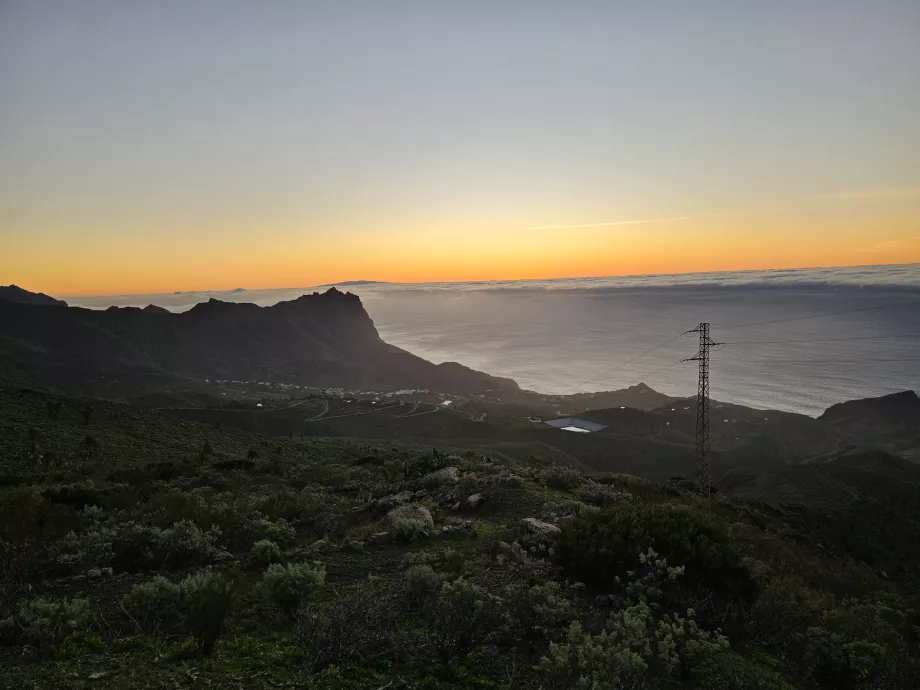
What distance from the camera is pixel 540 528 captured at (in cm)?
877

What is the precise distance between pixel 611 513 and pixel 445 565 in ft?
9.14

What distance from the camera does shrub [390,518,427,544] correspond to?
8.76 meters

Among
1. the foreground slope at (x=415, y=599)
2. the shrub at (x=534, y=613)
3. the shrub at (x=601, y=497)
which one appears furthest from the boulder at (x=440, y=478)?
the shrub at (x=534, y=613)

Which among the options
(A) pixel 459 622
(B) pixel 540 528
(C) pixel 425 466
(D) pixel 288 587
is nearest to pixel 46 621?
(D) pixel 288 587

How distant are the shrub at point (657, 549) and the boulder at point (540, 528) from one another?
2.81 ft

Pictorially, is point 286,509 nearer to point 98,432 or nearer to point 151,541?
point 151,541

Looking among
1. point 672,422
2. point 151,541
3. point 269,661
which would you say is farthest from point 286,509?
point 672,422

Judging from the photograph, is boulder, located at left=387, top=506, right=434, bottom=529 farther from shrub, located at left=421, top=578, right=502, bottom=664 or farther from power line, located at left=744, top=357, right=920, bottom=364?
power line, located at left=744, top=357, right=920, bottom=364

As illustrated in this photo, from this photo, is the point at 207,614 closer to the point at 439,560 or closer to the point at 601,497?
the point at 439,560

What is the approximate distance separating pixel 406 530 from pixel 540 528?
2.40 meters

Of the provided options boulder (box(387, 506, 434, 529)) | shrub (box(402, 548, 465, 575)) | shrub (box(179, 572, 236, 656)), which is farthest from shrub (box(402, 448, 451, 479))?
shrub (box(179, 572, 236, 656))

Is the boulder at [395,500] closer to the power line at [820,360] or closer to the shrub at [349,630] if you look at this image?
the shrub at [349,630]

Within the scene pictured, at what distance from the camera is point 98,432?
26516 millimetres

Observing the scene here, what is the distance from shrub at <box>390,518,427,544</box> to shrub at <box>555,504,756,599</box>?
2684 mm
